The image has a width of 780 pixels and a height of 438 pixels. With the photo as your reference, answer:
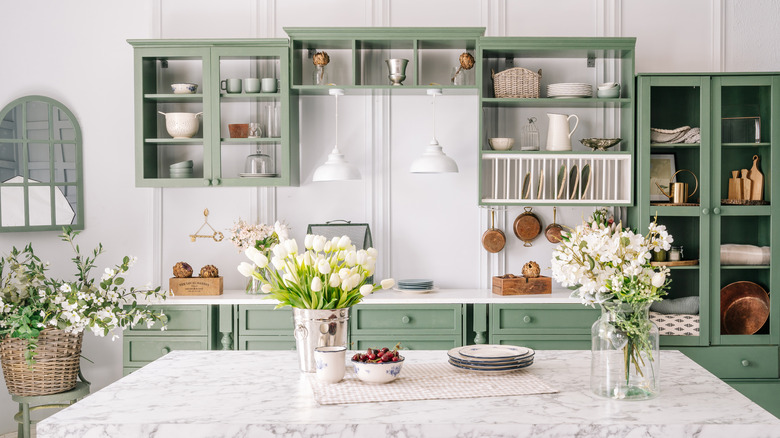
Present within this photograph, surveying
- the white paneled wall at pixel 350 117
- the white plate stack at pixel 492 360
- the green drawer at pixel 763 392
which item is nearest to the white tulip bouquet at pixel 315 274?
the white plate stack at pixel 492 360

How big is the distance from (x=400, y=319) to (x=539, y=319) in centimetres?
82

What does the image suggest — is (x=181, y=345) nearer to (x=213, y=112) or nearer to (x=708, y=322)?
(x=213, y=112)

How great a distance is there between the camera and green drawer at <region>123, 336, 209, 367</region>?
3.93 meters

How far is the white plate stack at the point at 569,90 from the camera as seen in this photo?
4051 mm

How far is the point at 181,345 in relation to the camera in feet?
12.9

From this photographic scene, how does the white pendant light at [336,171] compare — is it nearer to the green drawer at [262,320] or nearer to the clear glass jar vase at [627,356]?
the green drawer at [262,320]

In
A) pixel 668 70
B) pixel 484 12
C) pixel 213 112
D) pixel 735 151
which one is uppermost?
pixel 484 12

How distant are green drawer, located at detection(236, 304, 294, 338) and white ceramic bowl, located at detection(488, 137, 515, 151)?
1.60 metres

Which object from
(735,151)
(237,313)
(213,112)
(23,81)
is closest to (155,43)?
(213,112)

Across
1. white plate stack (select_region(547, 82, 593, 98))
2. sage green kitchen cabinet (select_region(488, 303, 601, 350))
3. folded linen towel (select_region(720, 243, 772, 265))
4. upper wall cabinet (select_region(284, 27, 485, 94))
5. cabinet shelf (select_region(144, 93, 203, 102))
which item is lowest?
sage green kitchen cabinet (select_region(488, 303, 601, 350))

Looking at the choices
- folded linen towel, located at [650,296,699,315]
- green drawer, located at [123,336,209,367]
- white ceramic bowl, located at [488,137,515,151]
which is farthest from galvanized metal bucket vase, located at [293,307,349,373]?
folded linen towel, located at [650,296,699,315]

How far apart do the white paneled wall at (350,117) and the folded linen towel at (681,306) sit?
2.47ft

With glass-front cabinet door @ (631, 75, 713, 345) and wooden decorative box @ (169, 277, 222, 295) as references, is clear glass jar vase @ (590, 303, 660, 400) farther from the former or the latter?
wooden decorative box @ (169, 277, 222, 295)

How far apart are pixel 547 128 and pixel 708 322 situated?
1541 millimetres
